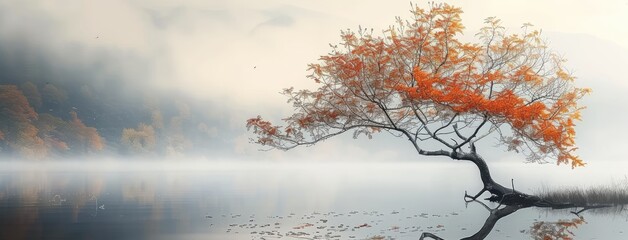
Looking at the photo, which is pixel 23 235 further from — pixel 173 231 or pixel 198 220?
pixel 198 220

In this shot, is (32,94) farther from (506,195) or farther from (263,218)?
(506,195)

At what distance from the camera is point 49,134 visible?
82562 millimetres

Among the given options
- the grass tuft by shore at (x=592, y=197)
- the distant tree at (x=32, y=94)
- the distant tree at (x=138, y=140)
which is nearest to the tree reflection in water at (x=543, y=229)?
the grass tuft by shore at (x=592, y=197)

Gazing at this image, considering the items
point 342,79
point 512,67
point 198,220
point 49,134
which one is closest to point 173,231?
point 198,220

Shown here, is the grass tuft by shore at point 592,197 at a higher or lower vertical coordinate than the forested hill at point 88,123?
lower

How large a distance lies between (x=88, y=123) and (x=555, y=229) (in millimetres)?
84490

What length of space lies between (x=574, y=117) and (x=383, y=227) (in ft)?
29.3

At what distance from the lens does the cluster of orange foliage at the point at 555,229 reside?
53.6 feet

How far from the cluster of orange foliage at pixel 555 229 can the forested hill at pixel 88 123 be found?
7074cm

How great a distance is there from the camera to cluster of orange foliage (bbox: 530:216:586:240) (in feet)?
53.6

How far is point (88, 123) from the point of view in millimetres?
92250

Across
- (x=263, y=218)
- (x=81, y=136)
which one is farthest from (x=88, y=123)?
(x=263, y=218)

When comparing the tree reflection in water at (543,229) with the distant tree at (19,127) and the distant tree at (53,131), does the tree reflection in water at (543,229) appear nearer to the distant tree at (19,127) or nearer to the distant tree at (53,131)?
the distant tree at (19,127)

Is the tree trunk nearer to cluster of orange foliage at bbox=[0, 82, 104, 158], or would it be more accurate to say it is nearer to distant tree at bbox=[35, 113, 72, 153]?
cluster of orange foliage at bbox=[0, 82, 104, 158]
